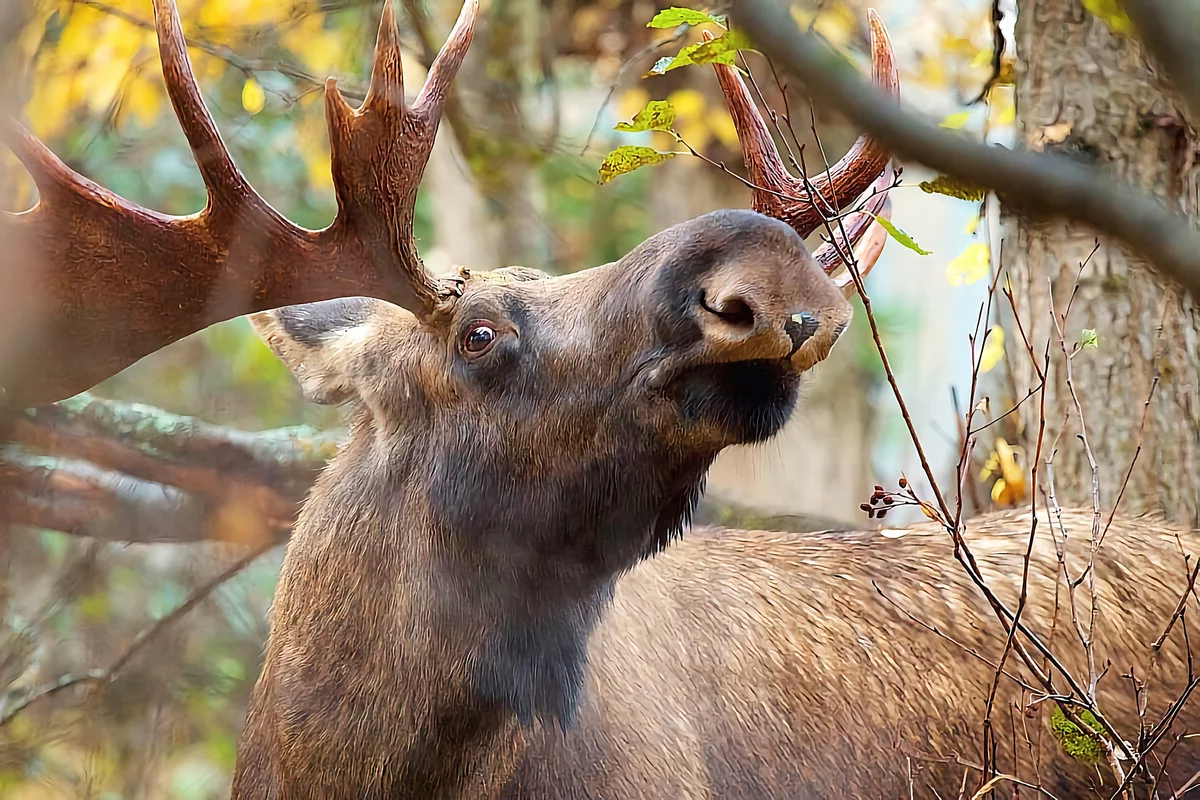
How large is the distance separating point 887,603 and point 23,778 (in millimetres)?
2473

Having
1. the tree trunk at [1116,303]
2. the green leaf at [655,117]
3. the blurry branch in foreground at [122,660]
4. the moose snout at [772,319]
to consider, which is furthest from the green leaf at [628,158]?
the blurry branch in foreground at [122,660]

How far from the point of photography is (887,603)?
3.43 metres

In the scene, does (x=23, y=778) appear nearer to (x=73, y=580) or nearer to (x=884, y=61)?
(x=73, y=580)

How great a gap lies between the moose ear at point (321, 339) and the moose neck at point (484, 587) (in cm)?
39

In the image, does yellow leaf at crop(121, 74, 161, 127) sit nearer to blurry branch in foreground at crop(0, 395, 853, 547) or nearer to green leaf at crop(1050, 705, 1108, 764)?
blurry branch in foreground at crop(0, 395, 853, 547)

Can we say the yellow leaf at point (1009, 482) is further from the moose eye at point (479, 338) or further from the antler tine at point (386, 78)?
the antler tine at point (386, 78)

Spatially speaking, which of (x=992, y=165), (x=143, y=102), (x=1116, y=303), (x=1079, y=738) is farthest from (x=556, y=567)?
(x=1116, y=303)

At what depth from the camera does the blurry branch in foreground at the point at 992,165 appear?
2.90ft

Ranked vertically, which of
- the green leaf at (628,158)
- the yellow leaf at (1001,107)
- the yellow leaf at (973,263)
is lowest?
the green leaf at (628,158)

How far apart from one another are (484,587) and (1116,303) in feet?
8.42

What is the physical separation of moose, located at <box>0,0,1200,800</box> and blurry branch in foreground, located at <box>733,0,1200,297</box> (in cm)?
120

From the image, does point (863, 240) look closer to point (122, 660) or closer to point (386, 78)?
point (386, 78)

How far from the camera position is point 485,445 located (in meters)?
2.64

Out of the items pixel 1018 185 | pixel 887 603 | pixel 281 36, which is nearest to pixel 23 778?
pixel 281 36
